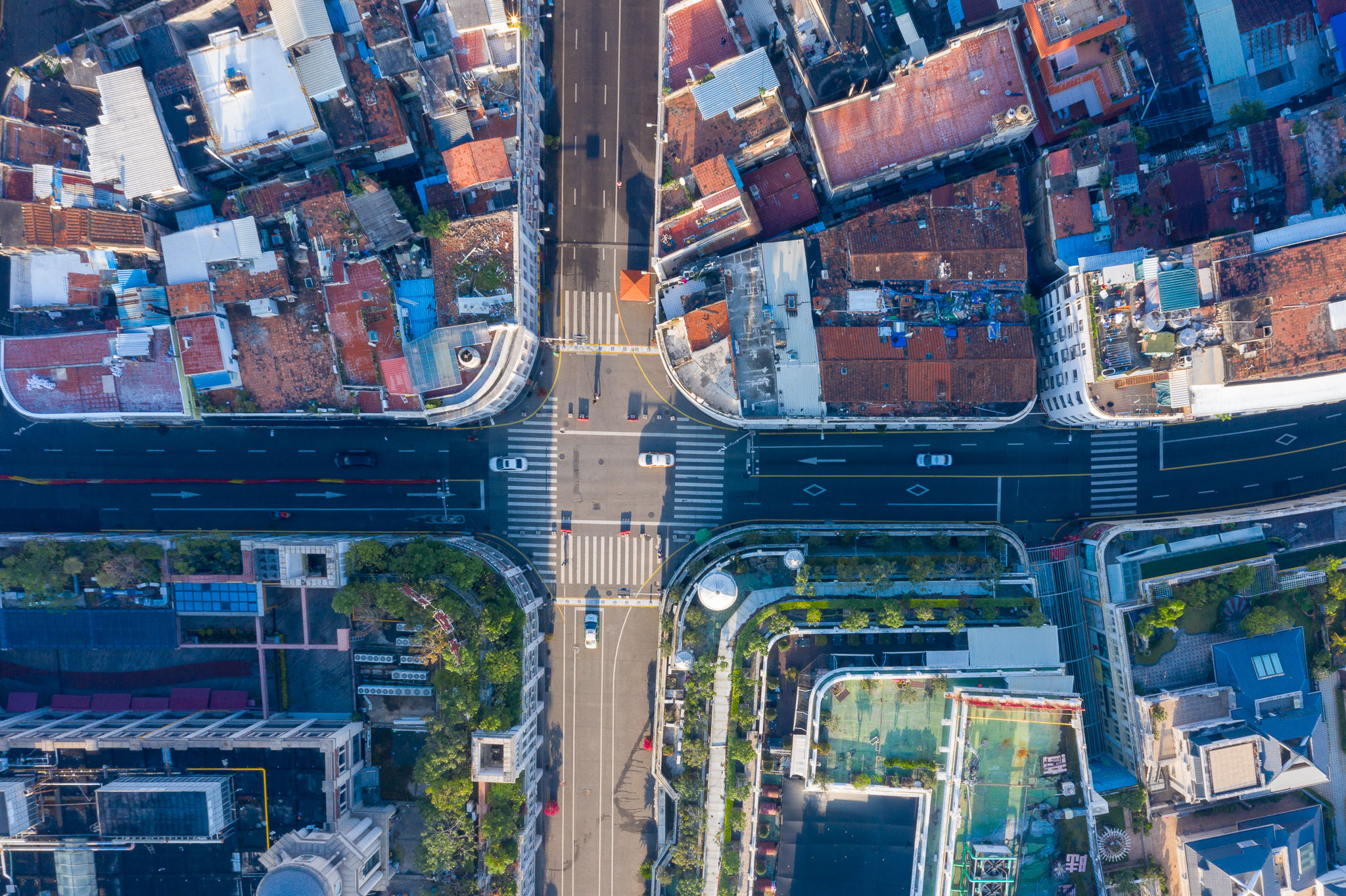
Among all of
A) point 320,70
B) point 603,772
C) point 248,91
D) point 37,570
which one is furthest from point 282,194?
point 603,772

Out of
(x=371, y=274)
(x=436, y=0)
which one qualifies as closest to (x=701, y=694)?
(x=371, y=274)

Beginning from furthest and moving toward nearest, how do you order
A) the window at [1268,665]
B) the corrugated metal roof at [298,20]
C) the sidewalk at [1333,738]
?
the sidewalk at [1333,738], the corrugated metal roof at [298,20], the window at [1268,665]

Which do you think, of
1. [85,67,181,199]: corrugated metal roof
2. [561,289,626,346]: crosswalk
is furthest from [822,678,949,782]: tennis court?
[85,67,181,199]: corrugated metal roof

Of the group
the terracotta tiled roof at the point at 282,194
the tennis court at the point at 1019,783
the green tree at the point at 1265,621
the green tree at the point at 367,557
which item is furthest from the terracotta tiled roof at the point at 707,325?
the green tree at the point at 1265,621

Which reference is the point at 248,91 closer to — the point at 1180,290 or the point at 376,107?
the point at 376,107

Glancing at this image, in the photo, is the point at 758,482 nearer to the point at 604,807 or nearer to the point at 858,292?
the point at 858,292

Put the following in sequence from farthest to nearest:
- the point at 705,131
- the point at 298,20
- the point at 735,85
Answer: the point at 705,131, the point at 735,85, the point at 298,20

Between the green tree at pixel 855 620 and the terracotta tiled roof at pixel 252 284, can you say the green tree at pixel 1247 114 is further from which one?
the terracotta tiled roof at pixel 252 284
